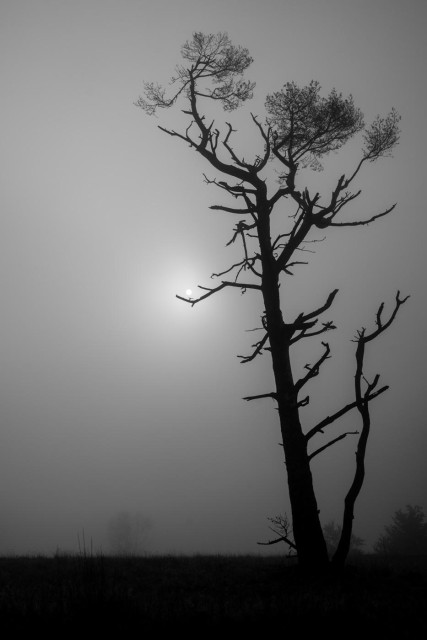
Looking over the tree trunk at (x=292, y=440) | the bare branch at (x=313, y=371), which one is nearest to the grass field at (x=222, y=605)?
the tree trunk at (x=292, y=440)

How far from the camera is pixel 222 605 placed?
4.13 meters

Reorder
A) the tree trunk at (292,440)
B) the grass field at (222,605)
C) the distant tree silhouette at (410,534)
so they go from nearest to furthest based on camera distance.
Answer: the grass field at (222,605), the tree trunk at (292,440), the distant tree silhouette at (410,534)

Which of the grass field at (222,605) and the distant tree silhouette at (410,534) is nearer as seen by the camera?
the grass field at (222,605)

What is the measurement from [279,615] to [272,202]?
6.99 metres

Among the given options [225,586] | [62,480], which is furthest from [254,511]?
[225,586]

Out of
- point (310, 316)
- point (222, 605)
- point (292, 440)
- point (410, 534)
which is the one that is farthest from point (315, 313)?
point (410, 534)

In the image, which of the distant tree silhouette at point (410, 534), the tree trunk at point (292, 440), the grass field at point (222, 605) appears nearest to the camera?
the grass field at point (222, 605)

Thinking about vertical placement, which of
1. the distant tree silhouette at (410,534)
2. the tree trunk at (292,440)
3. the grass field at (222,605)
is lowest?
the distant tree silhouette at (410,534)

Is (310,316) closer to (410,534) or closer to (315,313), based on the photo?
(315,313)

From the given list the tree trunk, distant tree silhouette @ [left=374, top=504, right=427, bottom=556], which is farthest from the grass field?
distant tree silhouette @ [left=374, top=504, right=427, bottom=556]

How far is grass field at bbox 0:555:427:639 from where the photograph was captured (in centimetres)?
338

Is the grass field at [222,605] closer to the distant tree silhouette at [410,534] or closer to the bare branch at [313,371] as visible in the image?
the bare branch at [313,371]

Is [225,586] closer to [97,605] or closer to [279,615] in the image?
[279,615]

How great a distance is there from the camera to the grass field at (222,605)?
133 inches
